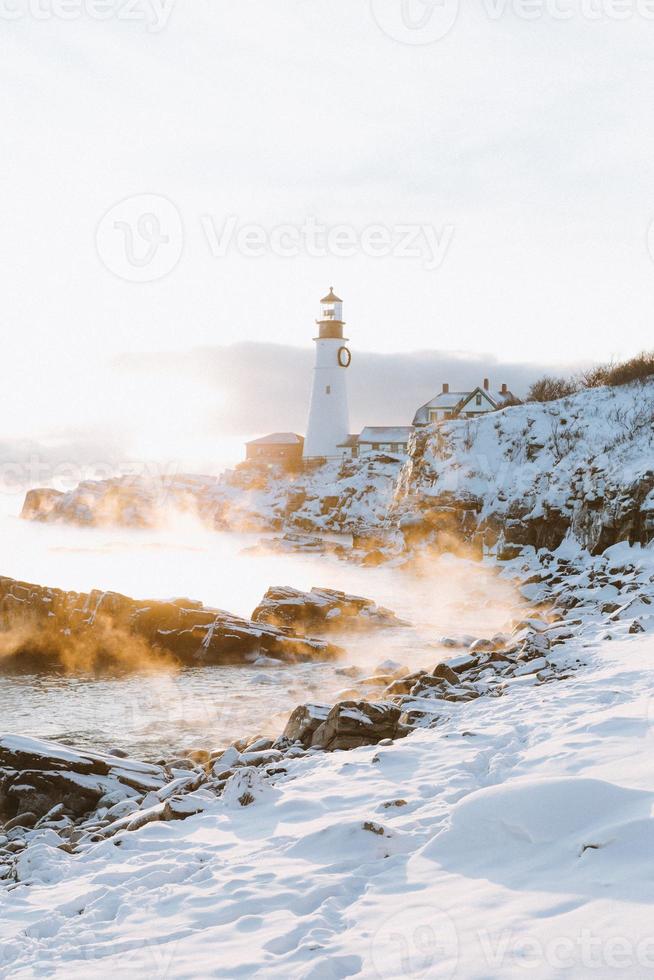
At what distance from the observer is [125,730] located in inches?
537

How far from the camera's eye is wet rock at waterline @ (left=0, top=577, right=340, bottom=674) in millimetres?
20000

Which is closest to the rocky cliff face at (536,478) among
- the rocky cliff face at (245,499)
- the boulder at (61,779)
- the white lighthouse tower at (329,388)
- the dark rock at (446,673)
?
the rocky cliff face at (245,499)

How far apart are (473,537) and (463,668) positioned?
67.4 ft

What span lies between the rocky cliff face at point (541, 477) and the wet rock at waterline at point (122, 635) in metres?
12.4

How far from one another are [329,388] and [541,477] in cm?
4715

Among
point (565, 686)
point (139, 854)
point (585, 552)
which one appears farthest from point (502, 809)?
point (585, 552)

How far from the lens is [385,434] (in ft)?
268

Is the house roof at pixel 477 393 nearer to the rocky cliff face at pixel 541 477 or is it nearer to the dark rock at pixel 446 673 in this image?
the rocky cliff face at pixel 541 477

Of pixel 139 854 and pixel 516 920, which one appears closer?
pixel 516 920

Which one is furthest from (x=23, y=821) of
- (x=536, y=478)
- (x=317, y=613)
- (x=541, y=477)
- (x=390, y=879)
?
(x=536, y=478)

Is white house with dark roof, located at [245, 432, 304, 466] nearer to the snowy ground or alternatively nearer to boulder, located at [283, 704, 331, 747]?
boulder, located at [283, 704, 331, 747]

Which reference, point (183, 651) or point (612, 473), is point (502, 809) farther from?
point (612, 473)

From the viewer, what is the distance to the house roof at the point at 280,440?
299ft

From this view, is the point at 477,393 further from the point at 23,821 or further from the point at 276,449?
the point at 23,821
